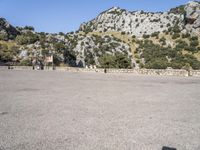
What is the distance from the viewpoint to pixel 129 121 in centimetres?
959

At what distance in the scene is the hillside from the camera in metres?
82.4

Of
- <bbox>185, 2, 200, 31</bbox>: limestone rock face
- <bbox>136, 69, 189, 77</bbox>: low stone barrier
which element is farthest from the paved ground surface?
<bbox>185, 2, 200, 31</bbox>: limestone rock face

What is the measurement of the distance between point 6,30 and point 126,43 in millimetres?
38279

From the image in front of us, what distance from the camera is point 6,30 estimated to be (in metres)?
109

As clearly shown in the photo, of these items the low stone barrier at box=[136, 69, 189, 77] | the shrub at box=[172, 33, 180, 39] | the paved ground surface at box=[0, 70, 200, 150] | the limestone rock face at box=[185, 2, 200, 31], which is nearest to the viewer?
the paved ground surface at box=[0, 70, 200, 150]

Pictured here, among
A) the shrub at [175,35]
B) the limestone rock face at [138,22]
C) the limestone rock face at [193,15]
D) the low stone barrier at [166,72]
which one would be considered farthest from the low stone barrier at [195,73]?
the shrub at [175,35]

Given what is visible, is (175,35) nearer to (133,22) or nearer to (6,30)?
(133,22)

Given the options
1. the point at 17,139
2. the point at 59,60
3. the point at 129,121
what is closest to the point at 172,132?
the point at 129,121

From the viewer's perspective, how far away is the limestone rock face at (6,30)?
105 metres

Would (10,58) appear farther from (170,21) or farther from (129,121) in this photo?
(129,121)

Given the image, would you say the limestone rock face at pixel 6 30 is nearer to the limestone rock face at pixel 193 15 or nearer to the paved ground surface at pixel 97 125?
the limestone rock face at pixel 193 15

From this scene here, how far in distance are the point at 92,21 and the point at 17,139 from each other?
130489 mm

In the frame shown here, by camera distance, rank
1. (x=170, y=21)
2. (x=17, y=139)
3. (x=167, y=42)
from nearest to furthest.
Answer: (x=17, y=139)
(x=167, y=42)
(x=170, y=21)

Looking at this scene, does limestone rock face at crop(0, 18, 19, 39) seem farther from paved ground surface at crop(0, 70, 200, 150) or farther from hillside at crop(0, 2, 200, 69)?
paved ground surface at crop(0, 70, 200, 150)
